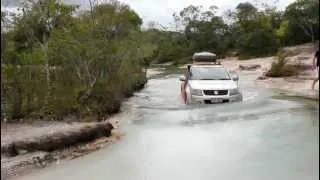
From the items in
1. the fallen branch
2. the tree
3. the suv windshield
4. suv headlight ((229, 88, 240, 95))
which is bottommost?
the fallen branch

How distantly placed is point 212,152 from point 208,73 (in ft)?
33.2

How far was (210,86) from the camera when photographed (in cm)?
1788

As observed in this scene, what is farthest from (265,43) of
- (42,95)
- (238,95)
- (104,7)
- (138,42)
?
(42,95)

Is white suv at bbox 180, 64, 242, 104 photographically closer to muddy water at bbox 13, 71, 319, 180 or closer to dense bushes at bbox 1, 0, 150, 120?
dense bushes at bbox 1, 0, 150, 120

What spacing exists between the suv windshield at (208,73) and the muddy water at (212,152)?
4.99 m

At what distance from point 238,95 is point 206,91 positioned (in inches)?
46.0

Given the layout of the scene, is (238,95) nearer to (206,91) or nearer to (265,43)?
(206,91)

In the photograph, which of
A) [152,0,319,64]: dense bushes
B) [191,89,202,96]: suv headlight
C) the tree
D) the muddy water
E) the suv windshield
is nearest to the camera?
the muddy water

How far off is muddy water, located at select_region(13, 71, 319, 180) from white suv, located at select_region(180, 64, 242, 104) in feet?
12.2

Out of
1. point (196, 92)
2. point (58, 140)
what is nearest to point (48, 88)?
point (196, 92)

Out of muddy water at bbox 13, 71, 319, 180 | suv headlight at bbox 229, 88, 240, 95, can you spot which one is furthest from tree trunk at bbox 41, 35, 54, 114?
suv headlight at bbox 229, 88, 240, 95

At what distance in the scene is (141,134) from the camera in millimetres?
12578

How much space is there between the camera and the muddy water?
7.53 metres

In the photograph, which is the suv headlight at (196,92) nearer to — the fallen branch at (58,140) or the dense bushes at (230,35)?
the fallen branch at (58,140)
